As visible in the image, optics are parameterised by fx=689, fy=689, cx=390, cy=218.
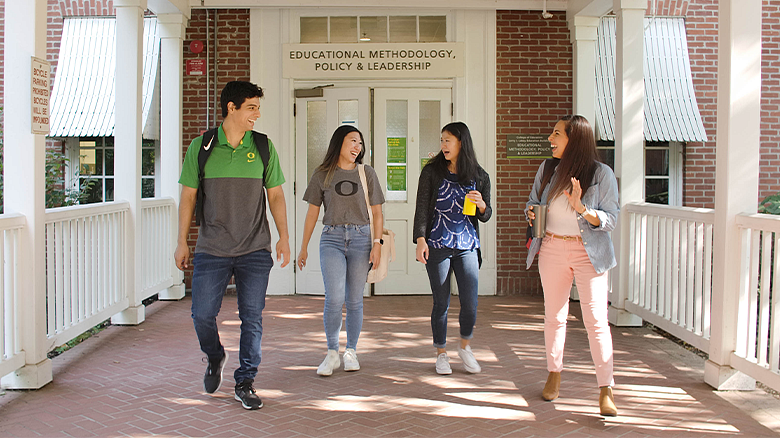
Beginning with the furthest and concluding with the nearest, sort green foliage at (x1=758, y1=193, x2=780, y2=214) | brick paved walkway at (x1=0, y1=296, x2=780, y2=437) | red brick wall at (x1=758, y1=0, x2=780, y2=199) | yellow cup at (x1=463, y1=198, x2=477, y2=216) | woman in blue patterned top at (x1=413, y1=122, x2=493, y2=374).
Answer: red brick wall at (x1=758, y1=0, x2=780, y2=199) → green foliage at (x1=758, y1=193, x2=780, y2=214) → woman in blue patterned top at (x1=413, y1=122, x2=493, y2=374) → yellow cup at (x1=463, y1=198, x2=477, y2=216) → brick paved walkway at (x1=0, y1=296, x2=780, y2=437)

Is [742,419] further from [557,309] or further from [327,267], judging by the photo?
[327,267]

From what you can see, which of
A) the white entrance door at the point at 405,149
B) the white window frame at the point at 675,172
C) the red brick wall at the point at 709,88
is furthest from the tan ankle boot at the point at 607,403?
the red brick wall at the point at 709,88

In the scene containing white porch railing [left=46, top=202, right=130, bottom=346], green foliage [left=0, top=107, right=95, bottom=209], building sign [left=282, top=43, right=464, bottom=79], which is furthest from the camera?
building sign [left=282, top=43, right=464, bottom=79]

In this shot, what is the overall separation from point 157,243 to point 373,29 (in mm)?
3777

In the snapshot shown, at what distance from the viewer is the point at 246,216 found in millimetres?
4176

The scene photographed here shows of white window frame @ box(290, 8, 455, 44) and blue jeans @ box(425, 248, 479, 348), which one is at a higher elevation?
white window frame @ box(290, 8, 455, 44)

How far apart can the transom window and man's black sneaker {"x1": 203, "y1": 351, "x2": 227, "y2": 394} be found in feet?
17.6

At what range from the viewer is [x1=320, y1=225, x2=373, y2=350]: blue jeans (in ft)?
16.2

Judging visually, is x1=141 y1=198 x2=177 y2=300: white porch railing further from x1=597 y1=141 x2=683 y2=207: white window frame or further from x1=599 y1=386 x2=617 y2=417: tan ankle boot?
x1=597 y1=141 x2=683 y2=207: white window frame

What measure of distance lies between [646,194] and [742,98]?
454 cm

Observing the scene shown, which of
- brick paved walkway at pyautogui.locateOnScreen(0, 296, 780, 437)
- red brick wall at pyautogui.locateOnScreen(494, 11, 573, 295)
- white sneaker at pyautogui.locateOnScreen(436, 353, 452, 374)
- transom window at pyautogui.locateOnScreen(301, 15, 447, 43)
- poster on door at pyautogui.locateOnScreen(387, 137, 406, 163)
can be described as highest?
transom window at pyautogui.locateOnScreen(301, 15, 447, 43)

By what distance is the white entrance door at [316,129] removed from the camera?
877 centimetres

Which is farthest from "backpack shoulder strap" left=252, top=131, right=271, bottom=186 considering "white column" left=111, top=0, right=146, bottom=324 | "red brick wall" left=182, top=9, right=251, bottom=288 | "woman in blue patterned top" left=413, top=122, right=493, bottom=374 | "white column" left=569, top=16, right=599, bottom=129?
"white column" left=569, top=16, right=599, bottom=129

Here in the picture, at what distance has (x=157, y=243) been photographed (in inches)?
313
